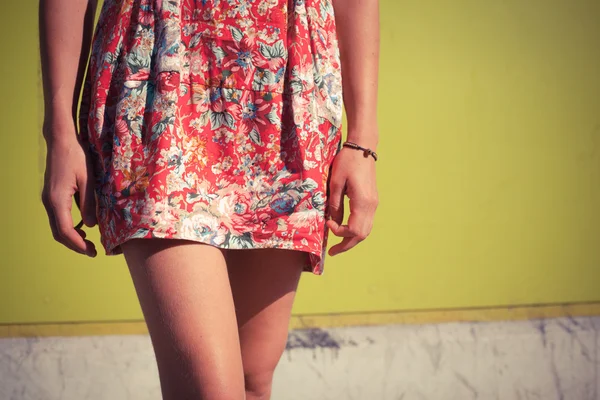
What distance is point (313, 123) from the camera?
3.63 feet

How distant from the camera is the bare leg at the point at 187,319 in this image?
38.4 inches

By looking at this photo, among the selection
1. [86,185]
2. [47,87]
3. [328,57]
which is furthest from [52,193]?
[328,57]

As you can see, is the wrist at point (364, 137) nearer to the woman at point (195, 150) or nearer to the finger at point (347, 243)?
the woman at point (195, 150)

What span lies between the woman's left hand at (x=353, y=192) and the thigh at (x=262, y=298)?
0.32ft

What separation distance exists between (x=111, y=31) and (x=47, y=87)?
141mm

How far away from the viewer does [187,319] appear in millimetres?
984

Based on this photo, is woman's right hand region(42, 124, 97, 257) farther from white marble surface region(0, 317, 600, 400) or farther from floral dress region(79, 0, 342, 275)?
white marble surface region(0, 317, 600, 400)

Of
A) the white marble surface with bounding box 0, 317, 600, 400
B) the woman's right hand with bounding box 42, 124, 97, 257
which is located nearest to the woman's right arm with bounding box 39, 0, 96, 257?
the woman's right hand with bounding box 42, 124, 97, 257

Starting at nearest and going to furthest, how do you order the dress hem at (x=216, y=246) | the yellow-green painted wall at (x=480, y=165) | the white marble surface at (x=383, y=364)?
the dress hem at (x=216, y=246), the white marble surface at (x=383, y=364), the yellow-green painted wall at (x=480, y=165)

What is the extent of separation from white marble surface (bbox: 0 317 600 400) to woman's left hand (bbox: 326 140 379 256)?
1.27 m

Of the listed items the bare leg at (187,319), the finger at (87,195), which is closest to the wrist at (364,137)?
the bare leg at (187,319)

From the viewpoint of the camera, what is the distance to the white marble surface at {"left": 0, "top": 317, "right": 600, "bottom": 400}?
225cm

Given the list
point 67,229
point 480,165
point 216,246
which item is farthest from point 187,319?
point 480,165

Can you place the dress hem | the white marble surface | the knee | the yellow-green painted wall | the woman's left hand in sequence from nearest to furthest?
1. the dress hem
2. the woman's left hand
3. the knee
4. the white marble surface
5. the yellow-green painted wall
